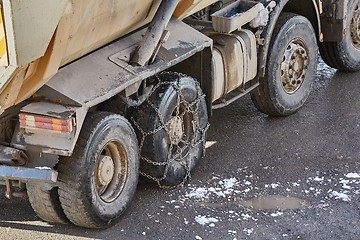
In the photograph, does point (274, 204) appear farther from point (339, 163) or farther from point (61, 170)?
point (61, 170)

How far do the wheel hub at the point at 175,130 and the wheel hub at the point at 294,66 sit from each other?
71.0 inches

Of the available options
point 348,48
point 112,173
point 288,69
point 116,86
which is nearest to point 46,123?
point 116,86

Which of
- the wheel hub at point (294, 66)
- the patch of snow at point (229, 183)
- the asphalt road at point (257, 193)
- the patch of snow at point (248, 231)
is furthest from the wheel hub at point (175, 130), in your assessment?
the wheel hub at point (294, 66)

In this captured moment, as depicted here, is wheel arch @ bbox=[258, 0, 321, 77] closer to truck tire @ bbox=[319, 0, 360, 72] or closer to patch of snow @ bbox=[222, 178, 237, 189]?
truck tire @ bbox=[319, 0, 360, 72]

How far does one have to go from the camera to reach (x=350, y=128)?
28.1 ft

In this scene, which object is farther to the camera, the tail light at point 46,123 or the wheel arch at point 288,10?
the wheel arch at point 288,10

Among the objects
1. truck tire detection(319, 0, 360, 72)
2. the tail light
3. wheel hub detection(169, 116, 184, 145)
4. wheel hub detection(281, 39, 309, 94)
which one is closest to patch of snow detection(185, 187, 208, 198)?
wheel hub detection(169, 116, 184, 145)

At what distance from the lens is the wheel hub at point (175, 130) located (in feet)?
23.5

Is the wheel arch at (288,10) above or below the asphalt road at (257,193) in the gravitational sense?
above

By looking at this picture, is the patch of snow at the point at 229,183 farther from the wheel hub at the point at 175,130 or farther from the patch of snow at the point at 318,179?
the patch of snow at the point at 318,179

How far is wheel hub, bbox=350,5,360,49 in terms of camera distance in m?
9.85

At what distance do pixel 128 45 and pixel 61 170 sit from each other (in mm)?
1298

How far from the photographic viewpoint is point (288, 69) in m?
8.72

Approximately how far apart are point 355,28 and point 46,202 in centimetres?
514
